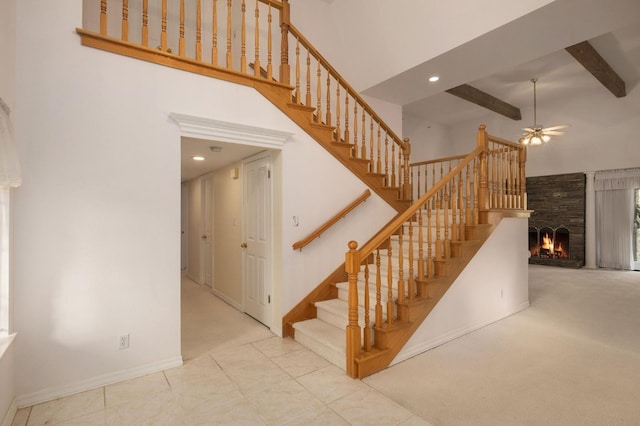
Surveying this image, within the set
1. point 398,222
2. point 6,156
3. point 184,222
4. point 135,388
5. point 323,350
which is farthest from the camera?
point 184,222

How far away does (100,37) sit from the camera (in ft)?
8.24

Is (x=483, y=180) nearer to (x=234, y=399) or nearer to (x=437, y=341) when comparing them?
(x=437, y=341)

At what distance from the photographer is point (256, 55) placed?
3.34 m

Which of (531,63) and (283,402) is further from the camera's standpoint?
(531,63)

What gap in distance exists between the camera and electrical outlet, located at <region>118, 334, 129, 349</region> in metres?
2.58

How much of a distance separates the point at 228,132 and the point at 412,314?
100 inches

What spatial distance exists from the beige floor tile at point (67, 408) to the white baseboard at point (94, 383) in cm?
4

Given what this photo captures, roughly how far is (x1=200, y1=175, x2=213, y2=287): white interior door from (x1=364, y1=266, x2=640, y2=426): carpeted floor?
4088mm

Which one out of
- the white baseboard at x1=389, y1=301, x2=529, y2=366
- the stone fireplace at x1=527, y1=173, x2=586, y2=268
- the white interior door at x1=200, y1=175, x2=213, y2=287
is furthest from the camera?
the stone fireplace at x1=527, y1=173, x2=586, y2=268

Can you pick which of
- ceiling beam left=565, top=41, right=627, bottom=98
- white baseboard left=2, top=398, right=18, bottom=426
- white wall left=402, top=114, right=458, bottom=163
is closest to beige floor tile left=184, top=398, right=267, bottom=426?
white baseboard left=2, top=398, right=18, bottom=426

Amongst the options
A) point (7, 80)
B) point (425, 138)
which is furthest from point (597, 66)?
point (7, 80)

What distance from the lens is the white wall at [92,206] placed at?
229 cm

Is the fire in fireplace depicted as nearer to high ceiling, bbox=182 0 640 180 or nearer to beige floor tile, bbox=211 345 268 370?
high ceiling, bbox=182 0 640 180

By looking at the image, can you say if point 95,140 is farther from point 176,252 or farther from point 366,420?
point 366,420
